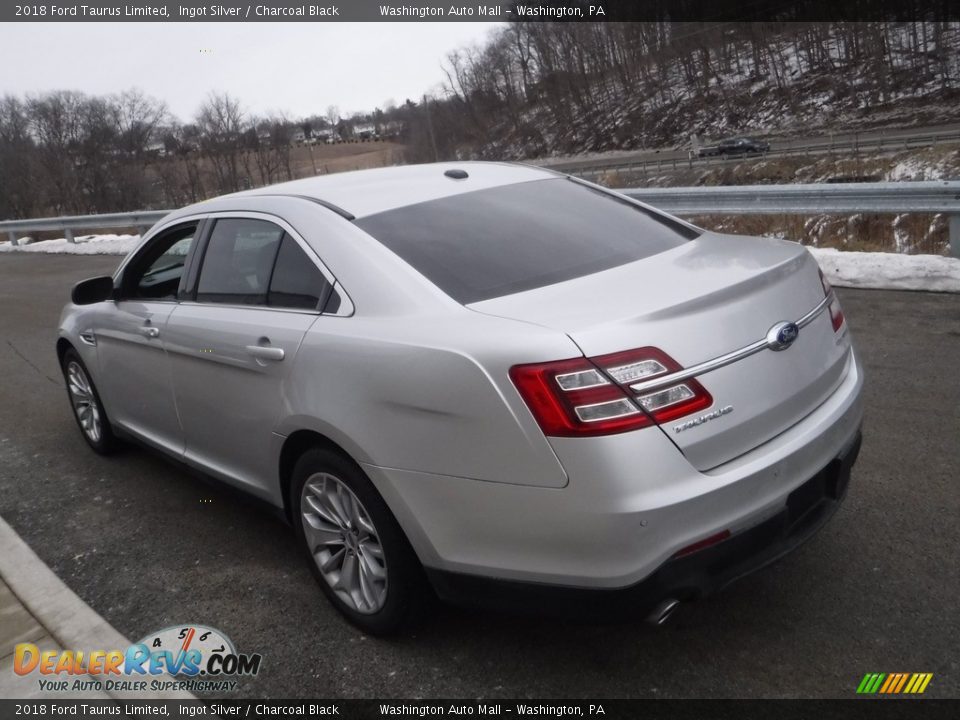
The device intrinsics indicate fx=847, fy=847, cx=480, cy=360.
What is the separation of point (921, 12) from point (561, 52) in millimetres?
32039

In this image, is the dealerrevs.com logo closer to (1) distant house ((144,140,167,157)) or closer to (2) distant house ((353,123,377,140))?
(1) distant house ((144,140,167,157))

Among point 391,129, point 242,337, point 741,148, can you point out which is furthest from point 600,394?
point 391,129

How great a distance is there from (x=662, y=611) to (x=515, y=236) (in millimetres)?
1510

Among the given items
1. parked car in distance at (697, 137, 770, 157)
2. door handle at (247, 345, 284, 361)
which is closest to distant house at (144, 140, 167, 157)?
parked car in distance at (697, 137, 770, 157)

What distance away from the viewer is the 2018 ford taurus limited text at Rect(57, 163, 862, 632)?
7.72 ft

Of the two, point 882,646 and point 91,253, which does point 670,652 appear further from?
point 91,253

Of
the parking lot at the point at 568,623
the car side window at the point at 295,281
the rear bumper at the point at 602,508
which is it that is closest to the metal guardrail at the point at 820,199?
the parking lot at the point at 568,623

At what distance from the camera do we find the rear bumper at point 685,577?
7.78 feet

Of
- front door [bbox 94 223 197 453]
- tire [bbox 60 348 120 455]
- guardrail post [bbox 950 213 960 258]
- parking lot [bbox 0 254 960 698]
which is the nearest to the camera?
parking lot [bbox 0 254 960 698]

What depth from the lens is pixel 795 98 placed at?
58.7m

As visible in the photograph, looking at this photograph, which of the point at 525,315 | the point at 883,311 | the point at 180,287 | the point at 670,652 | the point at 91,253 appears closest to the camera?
the point at 525,315

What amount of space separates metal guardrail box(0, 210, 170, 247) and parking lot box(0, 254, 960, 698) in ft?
41.9

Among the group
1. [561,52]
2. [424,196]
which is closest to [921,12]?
[561,52]

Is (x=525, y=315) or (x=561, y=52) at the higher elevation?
(x=561, y=52)
